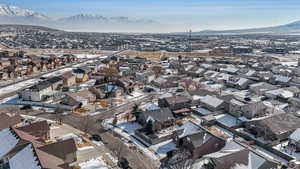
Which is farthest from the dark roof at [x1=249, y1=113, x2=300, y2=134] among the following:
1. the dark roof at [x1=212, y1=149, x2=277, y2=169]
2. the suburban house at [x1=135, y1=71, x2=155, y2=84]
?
the suburban house at [x1=135, y1=71, x2=155, y2=84]

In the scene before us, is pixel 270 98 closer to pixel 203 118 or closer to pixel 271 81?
pixel 271 81

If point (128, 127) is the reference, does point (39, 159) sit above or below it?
above

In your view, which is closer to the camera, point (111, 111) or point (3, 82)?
point (111, 111)

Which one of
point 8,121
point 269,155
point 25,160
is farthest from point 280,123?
point 8,121

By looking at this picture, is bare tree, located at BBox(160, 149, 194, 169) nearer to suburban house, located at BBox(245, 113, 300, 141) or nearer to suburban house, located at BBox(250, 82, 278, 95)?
suburban house, located at BBox(245, 113, 300, 141)

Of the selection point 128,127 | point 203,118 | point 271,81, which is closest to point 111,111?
point 128,127

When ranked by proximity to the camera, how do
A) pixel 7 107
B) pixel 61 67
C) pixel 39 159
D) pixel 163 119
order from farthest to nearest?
pixel 61 67 < pixel 7 107 < pixel 163 119 < pixel 39 159
